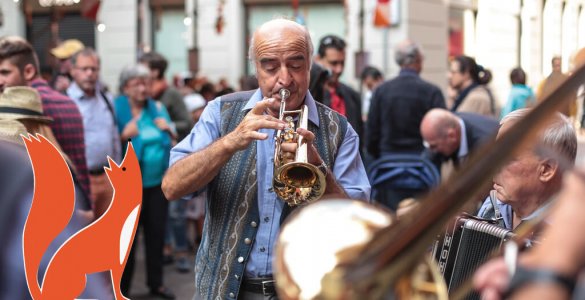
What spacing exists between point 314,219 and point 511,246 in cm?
44

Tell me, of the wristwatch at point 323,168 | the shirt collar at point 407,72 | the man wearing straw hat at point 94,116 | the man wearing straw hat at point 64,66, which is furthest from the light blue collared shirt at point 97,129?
the wristwatch at point 323,168

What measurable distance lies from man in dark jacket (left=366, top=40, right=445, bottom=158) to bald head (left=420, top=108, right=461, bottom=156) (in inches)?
43.3

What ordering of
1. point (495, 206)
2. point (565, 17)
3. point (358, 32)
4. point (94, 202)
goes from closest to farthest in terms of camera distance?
1. point (495, 206)
2. point (94, 202)
3. point (358, 32)
4. point (565, 17)

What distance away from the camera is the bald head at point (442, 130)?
21.6 ft

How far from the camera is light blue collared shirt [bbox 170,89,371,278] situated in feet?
10.8

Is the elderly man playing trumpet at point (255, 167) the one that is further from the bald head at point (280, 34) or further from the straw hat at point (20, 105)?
the straw hat at point (20, 105)

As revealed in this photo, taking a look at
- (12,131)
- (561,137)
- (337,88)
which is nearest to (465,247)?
(561,137)

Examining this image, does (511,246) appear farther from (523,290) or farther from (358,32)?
(358,32)

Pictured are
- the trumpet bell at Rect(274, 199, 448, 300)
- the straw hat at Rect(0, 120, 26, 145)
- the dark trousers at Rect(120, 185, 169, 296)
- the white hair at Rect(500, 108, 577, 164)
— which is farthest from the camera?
the dark trousers at Rect(120, 185, 169, 296)

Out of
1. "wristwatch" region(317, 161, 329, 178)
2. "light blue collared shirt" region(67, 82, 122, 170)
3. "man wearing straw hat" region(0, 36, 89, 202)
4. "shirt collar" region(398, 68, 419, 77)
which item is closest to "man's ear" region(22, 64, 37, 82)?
"man wearing straw hat" region(0, 36, 89, 202)

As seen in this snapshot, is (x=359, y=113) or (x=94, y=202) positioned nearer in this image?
(x=94, y=202)

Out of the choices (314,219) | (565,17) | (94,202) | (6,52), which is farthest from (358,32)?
(314,219)

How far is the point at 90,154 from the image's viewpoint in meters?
6.89

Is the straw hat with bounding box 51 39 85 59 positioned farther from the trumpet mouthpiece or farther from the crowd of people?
the trumpet mouthpiece
